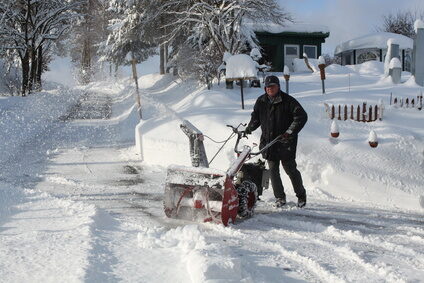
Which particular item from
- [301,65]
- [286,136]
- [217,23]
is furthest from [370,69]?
[286,136]

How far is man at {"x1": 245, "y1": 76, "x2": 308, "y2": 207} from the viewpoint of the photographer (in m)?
5.97

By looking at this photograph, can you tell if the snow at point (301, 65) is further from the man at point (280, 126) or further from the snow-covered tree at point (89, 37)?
the man at point (280, 126)

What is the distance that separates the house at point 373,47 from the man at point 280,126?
77.8ft

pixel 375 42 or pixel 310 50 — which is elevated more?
pixel 375 42

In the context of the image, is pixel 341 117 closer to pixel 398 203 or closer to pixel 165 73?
pixel 398 203

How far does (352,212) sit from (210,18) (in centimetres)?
1616

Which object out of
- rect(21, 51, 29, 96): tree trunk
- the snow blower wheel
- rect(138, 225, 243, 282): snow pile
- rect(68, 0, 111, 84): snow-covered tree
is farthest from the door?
rect(138, 225, 243, 282): snow pile

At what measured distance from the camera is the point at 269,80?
603 centimetres

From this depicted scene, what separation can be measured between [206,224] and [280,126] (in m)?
1.64

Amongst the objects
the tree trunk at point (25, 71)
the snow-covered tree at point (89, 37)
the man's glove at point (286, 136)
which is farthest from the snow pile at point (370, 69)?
the snow-covered tree at point (89, 37)

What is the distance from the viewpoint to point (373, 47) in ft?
92.0

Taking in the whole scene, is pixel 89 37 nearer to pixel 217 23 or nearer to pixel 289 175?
pixel 217 23

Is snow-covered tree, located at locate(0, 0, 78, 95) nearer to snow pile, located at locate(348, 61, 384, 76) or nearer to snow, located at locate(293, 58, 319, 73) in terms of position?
snow, located at locate(293, 58, 319, 73)

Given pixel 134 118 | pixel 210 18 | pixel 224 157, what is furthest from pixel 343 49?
pixel 224 157
